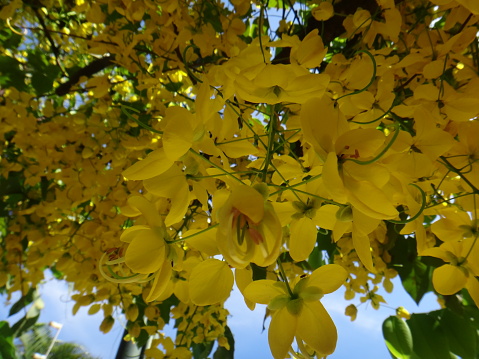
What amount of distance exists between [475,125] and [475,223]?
93 mm

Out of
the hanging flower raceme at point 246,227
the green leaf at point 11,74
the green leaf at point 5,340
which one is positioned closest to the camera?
the hanging flower raceme at point 246,227

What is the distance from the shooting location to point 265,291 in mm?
339

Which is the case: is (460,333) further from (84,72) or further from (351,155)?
(84,72)

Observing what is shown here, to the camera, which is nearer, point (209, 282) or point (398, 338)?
point (209, 282)

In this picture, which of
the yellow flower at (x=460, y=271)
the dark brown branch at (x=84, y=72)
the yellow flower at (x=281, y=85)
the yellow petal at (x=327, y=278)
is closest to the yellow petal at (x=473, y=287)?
the yellow flower at (x=460, y=271)

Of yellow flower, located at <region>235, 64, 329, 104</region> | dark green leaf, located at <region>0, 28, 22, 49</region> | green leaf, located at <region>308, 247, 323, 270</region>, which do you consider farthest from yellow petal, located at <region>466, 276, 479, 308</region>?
dark green leaf, located at <region>0, 28, 22, 49</region>

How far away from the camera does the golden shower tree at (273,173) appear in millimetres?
287

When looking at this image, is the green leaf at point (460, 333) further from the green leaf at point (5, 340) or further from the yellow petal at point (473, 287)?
the green leaf at point (5, 340)

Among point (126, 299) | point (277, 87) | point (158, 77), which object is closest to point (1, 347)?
point (126, 299)

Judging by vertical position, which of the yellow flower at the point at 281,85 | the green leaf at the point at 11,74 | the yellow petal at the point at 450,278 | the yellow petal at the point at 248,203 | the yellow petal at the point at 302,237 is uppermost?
the green leaf at the point at 11,74

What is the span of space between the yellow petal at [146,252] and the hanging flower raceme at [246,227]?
93 mm

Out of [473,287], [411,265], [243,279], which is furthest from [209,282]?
[411,265]

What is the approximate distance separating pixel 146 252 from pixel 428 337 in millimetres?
752

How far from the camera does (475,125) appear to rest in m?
0.38
